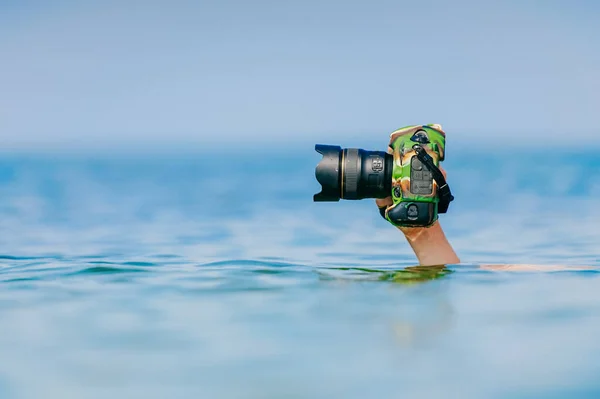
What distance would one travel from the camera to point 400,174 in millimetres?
5863

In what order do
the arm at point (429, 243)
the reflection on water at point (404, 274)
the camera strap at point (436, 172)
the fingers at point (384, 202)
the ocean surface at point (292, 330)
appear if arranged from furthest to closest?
the reflection on water at point (404, 274)
the arm at point (429, 243)
the fingers at point (384, 202)
the camera strap at point (436, 172)
the ocean surface at point (292, 330)

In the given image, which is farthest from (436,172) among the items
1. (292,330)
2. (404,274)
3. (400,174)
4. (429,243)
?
(292,330)

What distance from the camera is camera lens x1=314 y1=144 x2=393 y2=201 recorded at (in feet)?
19.3

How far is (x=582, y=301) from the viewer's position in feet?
20.2

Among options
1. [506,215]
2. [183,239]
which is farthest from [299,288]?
[506,215]

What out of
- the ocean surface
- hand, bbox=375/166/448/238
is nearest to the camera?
hand, bbox=375/166/448/238

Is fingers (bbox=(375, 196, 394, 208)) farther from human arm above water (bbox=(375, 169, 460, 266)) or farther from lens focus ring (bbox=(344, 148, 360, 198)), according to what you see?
lens focus ring (bbox=(344, 148, 360, 198))

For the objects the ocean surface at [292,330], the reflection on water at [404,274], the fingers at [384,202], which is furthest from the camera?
the reflection on water at [404,274]

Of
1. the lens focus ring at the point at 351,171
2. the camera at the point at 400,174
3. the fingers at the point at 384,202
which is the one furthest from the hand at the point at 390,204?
the lens focus ring at the point at 351,171

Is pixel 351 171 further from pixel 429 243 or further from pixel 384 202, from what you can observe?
pixel 429 243

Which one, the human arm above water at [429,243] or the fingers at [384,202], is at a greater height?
the fingers at [384,202]

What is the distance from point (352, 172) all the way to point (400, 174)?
24 cm

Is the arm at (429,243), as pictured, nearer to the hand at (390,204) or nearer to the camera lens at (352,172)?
the hand at (390,204)

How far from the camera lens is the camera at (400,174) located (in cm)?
585
